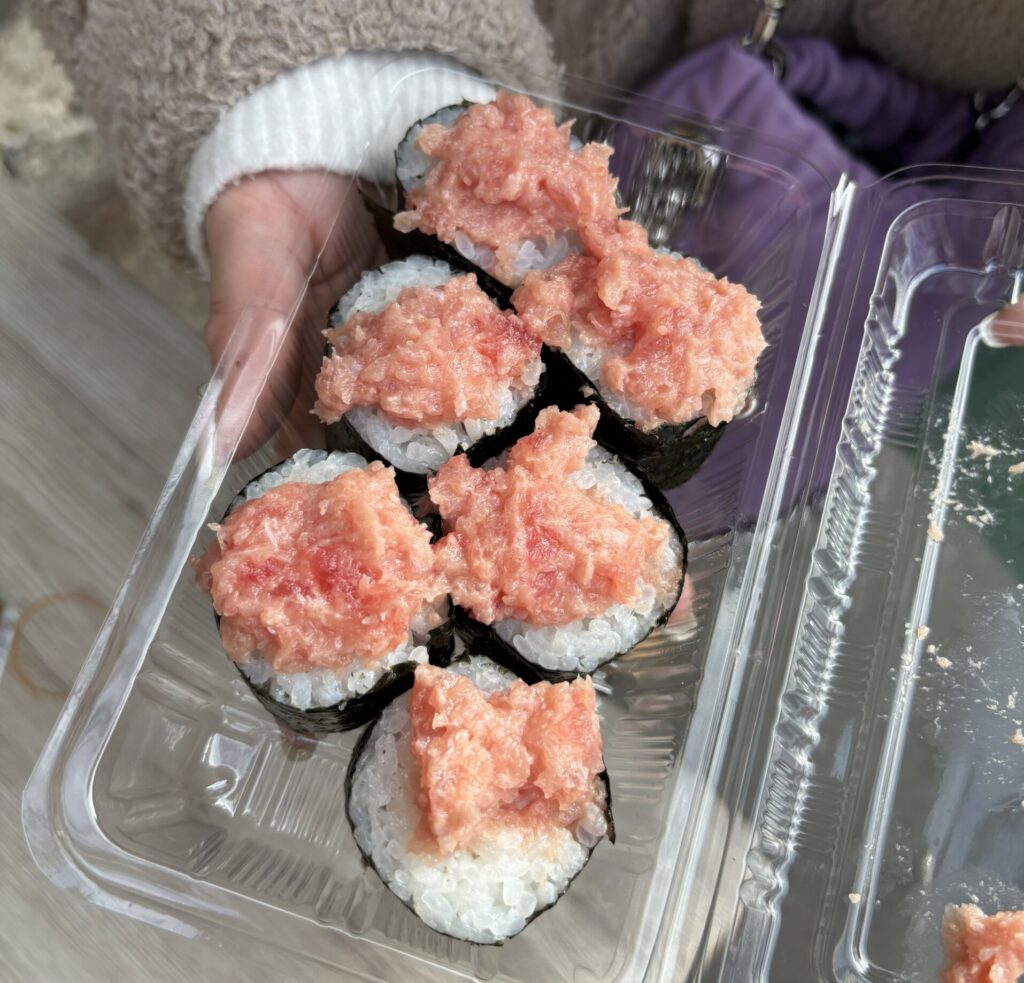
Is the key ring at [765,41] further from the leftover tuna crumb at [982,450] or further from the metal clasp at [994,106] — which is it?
the leftover tuna crumb at [982,450]

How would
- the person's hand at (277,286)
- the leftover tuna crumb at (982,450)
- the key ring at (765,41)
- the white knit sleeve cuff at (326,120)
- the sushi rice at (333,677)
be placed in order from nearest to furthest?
the sushi rice at (333,677) < the person's hand at (277,286) < the white knit sleeve cuff at (326,120) < the leftover tuna crumb at (982,450) < the key ring at (765,41)

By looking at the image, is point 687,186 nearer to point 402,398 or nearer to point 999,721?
point 402,398

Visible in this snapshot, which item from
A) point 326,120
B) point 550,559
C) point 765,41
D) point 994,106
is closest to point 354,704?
point 550,559

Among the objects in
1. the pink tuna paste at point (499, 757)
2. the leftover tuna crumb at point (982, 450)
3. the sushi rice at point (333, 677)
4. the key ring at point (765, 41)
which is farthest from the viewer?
the key ring at point (765, 41)

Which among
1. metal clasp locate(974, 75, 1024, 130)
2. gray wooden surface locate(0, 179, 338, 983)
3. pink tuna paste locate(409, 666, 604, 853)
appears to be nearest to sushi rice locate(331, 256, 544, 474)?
pink tuna paste locate(409, 666, 604, 853)

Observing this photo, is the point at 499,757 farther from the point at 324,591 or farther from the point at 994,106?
the point at 994,106

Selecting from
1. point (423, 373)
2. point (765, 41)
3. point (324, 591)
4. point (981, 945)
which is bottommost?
point (981, 945)

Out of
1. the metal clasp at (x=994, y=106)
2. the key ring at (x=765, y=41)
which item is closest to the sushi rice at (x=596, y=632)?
the key ring at (x=765, y=41)
